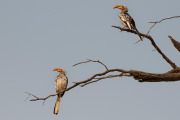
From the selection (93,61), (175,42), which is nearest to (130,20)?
(175,42)

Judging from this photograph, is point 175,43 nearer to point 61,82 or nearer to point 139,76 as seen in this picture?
point 139,76

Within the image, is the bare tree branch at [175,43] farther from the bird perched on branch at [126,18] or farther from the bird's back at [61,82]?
the bird's back at [61,82]

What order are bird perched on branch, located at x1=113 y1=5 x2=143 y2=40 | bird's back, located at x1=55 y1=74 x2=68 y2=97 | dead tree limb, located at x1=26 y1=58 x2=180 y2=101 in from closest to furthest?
dead tree limb, located at x1=26 y1=58 x2=180 y2=101
bird perched on branch, located at x1=113 y1=5 x2=143 y2=40
bird's back, located at x1=55 y1=74 x2=68 y2=97

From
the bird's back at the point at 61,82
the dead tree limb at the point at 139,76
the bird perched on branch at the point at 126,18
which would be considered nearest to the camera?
the dead tree limb at the point at 139,76

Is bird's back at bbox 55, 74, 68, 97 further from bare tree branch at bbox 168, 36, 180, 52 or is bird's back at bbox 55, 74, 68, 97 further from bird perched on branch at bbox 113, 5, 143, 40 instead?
bare tree branch at bbox 168, 36, 180, 52

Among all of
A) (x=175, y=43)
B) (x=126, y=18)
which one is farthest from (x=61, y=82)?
(x=175, y=43)

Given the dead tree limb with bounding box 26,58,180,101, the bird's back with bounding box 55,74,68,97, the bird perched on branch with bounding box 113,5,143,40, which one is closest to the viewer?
the dead tree limb with bounding box 26,58,180,101

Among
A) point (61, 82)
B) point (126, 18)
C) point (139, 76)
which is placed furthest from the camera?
point (61, 82)

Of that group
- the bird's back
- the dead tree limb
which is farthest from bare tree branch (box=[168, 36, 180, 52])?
the bird's back

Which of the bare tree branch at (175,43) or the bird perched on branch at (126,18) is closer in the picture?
the bare tree branch at (175,43)

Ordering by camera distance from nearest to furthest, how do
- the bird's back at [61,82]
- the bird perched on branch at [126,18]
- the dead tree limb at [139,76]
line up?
the dead tree limb at [139,76], the bird perched on branch at [126,18], the bird's back at [61,82]

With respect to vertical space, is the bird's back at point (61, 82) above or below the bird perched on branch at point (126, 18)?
below

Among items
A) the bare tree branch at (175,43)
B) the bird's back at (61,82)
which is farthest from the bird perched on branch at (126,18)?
the bird's back at (61,82)

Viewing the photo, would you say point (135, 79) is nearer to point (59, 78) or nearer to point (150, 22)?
point (150, 22)
